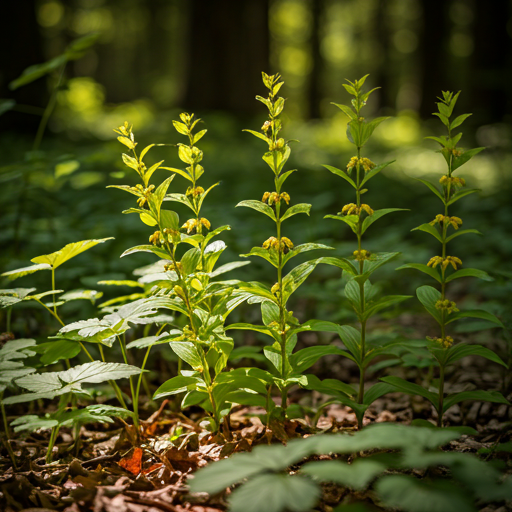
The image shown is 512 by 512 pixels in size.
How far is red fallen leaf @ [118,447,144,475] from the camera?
1.52 metres

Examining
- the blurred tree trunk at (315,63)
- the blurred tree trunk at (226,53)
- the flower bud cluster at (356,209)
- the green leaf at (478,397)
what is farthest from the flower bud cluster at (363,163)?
the blurred tree trunk at (315,63)

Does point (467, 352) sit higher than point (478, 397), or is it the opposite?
point (467, 352)

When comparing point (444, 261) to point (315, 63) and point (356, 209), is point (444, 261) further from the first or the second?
point (315, 63)

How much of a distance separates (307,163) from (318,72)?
1282 cm

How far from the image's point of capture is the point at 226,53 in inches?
388

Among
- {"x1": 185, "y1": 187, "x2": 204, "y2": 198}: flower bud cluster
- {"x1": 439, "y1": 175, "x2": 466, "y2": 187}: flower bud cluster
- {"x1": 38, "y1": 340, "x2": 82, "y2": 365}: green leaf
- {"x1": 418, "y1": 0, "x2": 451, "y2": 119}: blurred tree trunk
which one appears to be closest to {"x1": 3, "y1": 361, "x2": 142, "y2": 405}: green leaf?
{"x1": 38, "y1": 340, "x2": 82, "y2": 365}: green leaf

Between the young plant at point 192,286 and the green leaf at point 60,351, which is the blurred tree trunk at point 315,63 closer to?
the young plant at point 192,286

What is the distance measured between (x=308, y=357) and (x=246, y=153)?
6.48 metres

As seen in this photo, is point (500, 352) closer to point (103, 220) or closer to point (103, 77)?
point (103, 220)

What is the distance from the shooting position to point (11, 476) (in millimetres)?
1480

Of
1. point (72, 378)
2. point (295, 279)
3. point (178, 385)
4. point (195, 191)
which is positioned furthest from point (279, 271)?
point (72, 378)

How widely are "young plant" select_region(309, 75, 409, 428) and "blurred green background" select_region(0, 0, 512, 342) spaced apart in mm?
870

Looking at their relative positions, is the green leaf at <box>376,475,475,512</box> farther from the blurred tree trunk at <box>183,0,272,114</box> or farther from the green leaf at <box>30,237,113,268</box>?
the blurred tree trunk at <box>183,0,272,114</box>

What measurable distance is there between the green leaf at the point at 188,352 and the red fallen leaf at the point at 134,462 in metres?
0.39
